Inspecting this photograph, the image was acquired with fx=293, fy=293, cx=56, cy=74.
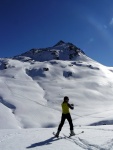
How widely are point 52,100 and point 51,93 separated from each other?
38.0ft

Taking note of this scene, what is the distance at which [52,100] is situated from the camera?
4596 inches

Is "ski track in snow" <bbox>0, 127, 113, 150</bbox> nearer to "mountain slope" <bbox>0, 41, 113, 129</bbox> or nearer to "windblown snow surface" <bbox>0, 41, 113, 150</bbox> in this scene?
"windblown snow surface" <bbox>0, 41, 113, 150</bbox>

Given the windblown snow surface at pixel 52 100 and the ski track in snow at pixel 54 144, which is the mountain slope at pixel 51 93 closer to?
the windblown snow surface at pixel 52 100

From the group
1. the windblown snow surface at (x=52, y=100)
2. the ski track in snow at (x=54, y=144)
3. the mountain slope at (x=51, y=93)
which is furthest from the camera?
the mountain slope at (x=51, y=93)

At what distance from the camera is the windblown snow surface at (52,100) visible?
14.4m

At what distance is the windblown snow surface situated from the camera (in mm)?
14375

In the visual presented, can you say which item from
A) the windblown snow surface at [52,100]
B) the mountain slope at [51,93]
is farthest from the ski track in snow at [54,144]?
the mountain slope at [51,93]

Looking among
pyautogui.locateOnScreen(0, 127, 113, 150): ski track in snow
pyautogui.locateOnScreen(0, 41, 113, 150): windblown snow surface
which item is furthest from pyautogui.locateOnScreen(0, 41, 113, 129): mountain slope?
pyautogui.locateOnScreen(0, 127, 113, 150): ski track in snow

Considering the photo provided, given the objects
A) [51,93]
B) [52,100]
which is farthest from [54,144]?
[51,93]

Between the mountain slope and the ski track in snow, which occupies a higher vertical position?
the mountain slope

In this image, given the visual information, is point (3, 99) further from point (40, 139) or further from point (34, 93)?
point (40, 139)

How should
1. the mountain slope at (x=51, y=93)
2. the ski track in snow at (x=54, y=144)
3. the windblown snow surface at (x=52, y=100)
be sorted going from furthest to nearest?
the mountain slope at (x=51, y=93), the windblown snow surface at (x=52, y=100), the ski track in snow at (x=54, y=144)

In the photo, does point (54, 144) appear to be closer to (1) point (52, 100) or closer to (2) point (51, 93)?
(1) point (52, 100)

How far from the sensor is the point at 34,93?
123 metres
